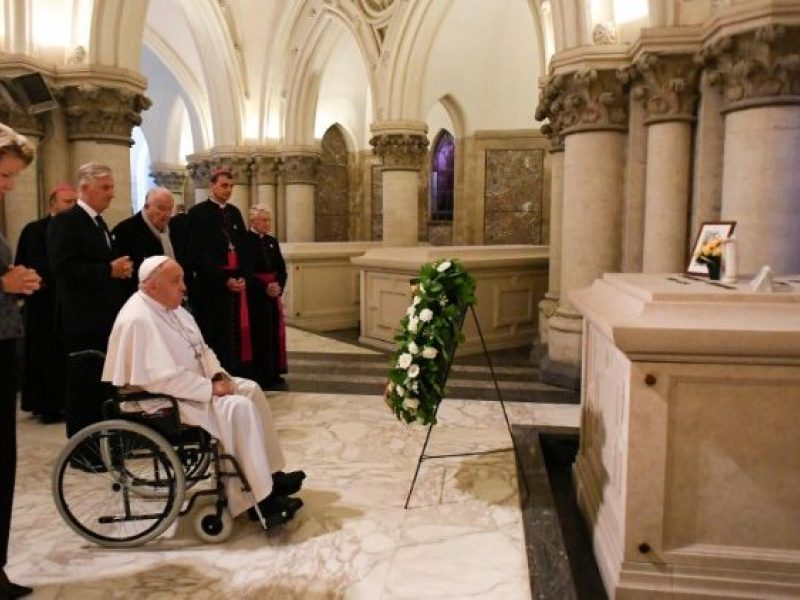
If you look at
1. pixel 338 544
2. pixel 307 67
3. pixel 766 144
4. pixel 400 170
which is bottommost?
pixel 338 544

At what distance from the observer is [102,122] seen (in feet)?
20.9

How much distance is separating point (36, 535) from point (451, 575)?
181 cm

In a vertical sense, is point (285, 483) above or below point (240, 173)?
below

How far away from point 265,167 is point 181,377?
34.4ft

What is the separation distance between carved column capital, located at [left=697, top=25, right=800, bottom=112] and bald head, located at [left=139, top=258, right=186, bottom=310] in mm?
3604

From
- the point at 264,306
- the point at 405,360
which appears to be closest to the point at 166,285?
the point at 405,360

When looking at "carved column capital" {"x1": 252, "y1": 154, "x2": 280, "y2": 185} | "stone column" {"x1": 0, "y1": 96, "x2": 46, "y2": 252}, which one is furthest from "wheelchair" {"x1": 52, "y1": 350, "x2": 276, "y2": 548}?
"carved column capital" {"x1": 252, "y1": 154, "x2": 280, "y2": 185}

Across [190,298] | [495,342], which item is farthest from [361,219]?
[190,298]

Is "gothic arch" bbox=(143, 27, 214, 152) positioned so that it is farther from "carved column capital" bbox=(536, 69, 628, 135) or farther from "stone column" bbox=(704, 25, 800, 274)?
"stone column" bbox=(704, 25, 800, 274)

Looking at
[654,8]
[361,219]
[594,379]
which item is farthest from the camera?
[361,219]

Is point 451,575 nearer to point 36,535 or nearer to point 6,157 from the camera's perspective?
point 36,535

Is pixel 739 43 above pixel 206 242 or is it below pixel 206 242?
above

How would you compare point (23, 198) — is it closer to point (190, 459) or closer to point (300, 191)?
point (190, 459)

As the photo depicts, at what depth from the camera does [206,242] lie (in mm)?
4977
